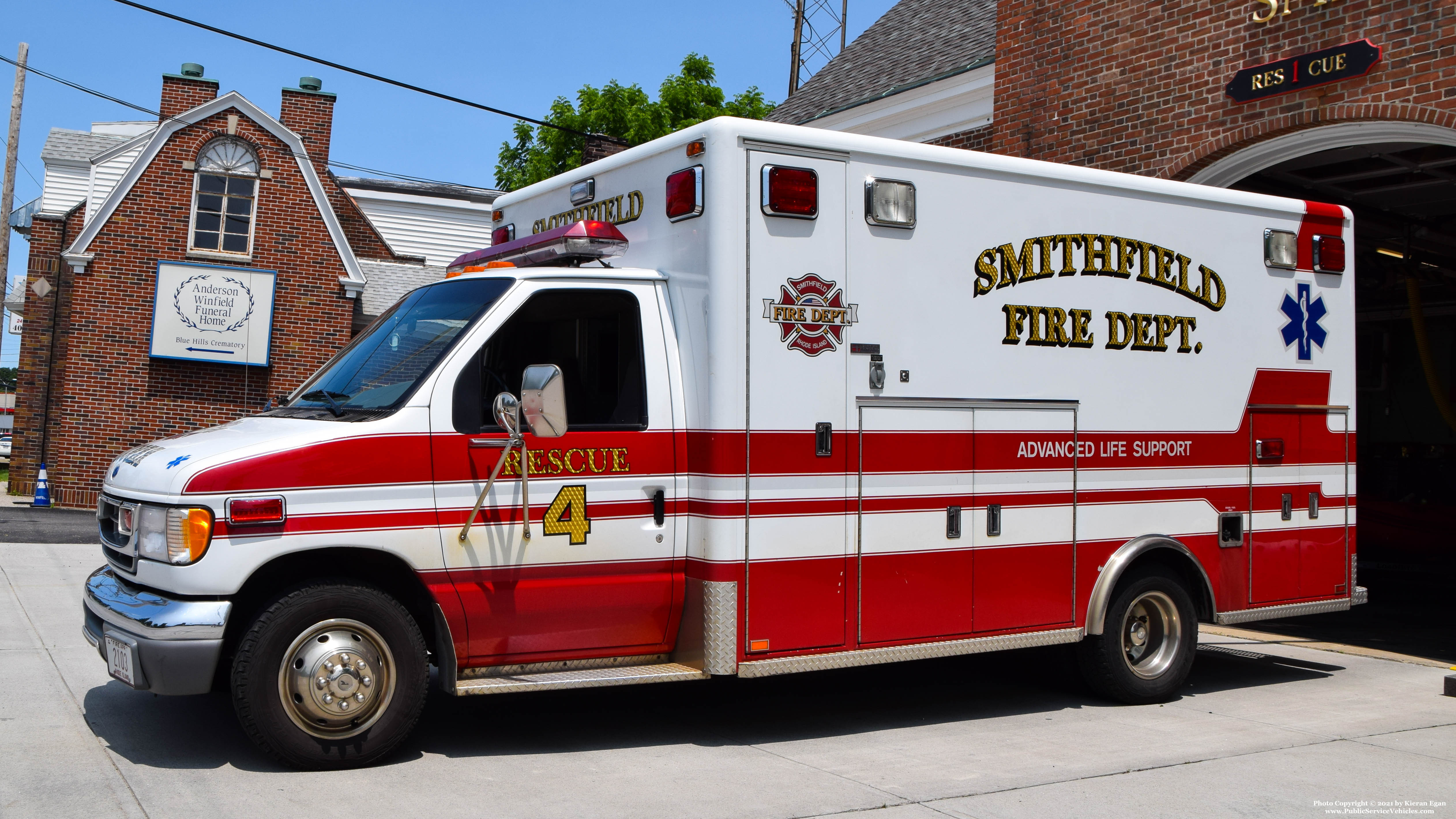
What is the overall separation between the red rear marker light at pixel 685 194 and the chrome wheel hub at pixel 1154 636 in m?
3.66

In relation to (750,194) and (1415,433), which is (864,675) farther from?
(1415,433)

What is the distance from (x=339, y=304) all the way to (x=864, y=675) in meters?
17.4

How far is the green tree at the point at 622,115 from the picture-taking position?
3594cm

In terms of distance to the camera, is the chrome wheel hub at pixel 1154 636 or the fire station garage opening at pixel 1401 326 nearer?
the chrome wheel hub at pixel 1154 636

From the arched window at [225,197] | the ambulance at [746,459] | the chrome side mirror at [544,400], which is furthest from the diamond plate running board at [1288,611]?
the arched window at [225,197]

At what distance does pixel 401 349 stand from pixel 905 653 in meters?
2.98

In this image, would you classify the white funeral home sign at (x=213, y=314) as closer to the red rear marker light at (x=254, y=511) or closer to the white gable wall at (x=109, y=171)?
the white gable wall at (x=109, y=171)

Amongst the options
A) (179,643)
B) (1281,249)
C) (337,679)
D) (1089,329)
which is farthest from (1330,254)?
(179,643)

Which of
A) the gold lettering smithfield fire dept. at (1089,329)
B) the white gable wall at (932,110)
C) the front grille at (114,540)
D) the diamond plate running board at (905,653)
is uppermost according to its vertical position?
the white gable wall at (932,110)

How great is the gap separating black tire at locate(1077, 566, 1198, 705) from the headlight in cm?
479

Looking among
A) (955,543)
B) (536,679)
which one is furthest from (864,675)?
(536,679)

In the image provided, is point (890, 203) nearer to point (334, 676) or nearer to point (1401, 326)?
point (334, 676)

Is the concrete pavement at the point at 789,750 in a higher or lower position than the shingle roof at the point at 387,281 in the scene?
lower

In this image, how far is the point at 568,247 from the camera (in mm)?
6246
